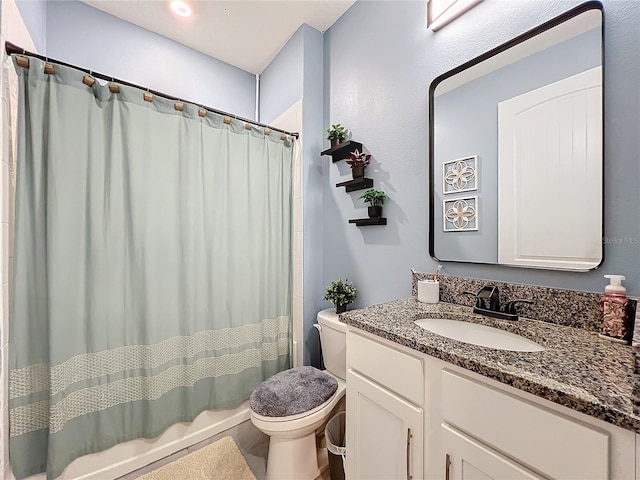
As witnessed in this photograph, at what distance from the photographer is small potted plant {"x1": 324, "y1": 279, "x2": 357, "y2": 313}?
5.24ft

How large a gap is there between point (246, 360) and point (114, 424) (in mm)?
681

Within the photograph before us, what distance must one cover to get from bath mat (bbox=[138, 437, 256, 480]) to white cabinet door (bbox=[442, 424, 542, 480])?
3.54 feet

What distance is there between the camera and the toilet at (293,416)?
1.17 meters

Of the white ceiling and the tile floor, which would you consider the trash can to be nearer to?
the tile floor

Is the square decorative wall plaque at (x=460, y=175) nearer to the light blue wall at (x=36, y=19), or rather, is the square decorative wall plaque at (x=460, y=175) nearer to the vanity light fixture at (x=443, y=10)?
the vanity light fixture at (x=443, y=10)

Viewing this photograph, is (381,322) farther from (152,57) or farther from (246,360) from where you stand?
(152,57)

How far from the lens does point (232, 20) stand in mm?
1823

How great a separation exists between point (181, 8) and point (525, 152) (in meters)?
2.18

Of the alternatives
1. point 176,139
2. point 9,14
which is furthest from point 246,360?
point 9,14

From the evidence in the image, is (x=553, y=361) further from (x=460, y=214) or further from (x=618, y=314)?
(x=460, y=214)

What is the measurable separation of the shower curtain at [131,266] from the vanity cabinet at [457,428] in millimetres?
941

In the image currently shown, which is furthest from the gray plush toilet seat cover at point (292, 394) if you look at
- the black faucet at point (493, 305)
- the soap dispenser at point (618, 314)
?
the soap dispenser at point (618, 314)

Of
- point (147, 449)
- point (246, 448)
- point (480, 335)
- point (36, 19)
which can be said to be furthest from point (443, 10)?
point (147, 449)

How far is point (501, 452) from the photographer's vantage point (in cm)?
61
